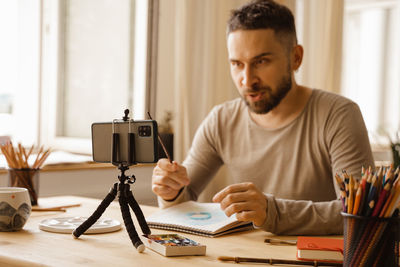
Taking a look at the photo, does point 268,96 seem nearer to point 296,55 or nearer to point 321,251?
point 296,55

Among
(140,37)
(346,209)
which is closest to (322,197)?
(346,209)

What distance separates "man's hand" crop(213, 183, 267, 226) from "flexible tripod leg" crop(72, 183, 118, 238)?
26 centimetres

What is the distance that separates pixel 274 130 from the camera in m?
1.90

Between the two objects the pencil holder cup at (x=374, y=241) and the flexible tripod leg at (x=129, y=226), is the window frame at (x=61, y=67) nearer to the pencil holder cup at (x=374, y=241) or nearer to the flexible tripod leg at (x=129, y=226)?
the flexible tripod leg at (x=129, y=226)

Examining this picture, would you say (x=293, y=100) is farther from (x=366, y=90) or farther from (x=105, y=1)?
(x=366, y=90)

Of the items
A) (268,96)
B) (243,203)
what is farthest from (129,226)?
(268,96)

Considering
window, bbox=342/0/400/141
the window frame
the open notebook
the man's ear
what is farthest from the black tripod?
window, bbox=342/0/400/141

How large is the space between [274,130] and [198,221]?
0.62 meters

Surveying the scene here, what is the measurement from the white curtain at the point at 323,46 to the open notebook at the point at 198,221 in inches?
83.5

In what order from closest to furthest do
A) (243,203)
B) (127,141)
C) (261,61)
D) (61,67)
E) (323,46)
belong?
(127,141)
(243,203)
(261,61)
(61,67)
(323,46)

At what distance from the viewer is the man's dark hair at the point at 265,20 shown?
1791mm

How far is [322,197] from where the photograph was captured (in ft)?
6.07

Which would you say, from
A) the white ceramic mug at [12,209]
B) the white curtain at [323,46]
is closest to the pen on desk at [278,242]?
the white ceramic mug at [12,209]

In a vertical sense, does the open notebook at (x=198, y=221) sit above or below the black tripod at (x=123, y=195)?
below
